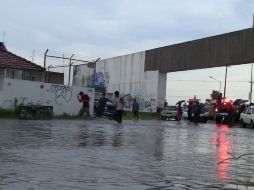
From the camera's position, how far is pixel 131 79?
224ft

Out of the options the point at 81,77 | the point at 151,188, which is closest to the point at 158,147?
the point at 151,188

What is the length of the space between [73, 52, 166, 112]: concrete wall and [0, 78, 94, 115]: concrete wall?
21.5m

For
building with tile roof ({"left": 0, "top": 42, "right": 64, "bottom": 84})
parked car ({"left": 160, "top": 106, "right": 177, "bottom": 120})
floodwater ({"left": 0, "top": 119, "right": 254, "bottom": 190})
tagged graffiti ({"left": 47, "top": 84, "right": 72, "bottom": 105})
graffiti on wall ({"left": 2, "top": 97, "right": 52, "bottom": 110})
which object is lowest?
floodwater ({"left": 0, "top": 119, "right": 254, "bottom": 190})

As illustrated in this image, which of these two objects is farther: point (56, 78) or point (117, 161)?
point (56, 78)

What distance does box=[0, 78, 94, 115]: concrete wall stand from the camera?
3172 centimetres

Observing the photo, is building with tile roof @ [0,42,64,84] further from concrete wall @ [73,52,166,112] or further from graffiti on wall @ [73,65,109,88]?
graffiti on wall @ [73,65,109,88]

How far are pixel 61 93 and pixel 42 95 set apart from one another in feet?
4.69

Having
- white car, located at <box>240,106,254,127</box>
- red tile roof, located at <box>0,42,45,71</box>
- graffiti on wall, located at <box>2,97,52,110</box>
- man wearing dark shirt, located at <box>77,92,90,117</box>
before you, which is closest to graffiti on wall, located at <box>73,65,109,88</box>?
white car, located at <box>240,106,254,127</box>

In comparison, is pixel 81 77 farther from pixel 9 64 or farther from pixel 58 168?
pixel 58 168

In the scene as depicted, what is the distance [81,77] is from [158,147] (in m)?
53.8

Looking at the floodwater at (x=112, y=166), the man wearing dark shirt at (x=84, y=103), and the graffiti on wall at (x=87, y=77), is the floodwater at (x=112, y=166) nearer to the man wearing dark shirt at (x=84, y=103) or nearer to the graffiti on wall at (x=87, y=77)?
the man wearing dark shirt at (x=84, y=103)

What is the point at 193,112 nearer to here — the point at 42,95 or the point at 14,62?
the point at 42,95

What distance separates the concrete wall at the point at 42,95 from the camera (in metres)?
31.7

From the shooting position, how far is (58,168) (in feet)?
32.6
